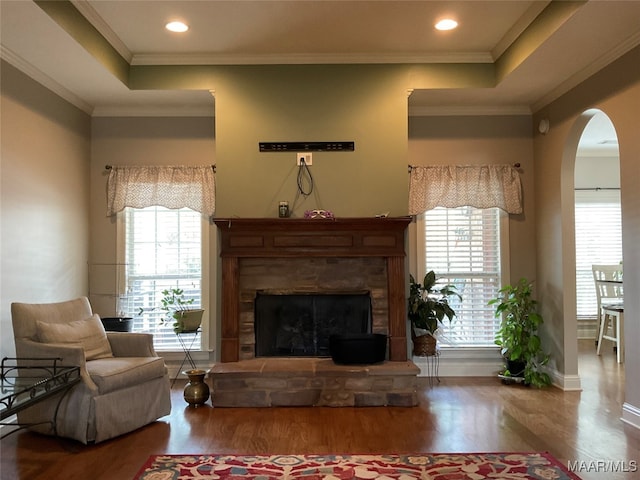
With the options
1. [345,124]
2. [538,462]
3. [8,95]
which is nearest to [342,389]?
[538,462]

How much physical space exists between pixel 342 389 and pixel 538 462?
1.59 m

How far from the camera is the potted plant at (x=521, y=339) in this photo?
15.3 feet

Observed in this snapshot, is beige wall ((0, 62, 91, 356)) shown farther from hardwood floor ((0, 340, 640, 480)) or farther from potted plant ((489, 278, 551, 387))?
potted plant ((489, 278, 551, 387))

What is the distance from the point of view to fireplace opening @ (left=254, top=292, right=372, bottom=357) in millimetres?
4629

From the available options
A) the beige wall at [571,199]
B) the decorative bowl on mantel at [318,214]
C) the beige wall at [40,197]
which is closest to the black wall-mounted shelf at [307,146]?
the decorative bowl on mantel at [318,214]

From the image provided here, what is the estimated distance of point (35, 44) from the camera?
3.59 meters

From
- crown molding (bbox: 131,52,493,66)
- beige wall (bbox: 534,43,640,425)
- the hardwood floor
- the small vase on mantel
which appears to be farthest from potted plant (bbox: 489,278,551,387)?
the small vase on mantel

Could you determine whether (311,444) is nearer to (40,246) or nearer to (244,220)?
(244,220)

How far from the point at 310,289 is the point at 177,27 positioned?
7.85 ft

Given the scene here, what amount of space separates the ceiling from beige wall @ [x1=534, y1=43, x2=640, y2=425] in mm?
169

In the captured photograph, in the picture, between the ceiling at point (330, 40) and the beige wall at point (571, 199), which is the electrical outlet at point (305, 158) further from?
the beige wall at point (571, 199)

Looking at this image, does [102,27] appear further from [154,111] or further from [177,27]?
[154,111]

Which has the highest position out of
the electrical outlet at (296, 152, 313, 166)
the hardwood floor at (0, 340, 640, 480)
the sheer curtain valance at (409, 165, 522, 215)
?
the electrical outlet at (296, 152, 313, 166)

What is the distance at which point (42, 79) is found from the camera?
4180 millimetres
